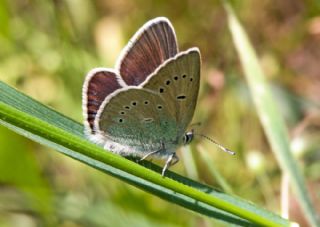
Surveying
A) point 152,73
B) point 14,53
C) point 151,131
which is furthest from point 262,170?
point 14,53

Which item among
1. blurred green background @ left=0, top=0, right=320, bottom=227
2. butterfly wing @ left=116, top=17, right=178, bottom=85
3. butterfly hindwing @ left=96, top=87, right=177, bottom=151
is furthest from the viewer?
blurred green background @ left=0, top=0, right=320, bottom=227

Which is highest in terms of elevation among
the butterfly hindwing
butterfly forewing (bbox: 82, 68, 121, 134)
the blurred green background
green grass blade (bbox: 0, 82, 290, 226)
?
the blurred green background

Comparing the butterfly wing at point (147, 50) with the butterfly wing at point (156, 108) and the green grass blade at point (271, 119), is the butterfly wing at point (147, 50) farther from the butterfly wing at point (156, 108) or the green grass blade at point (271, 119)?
the green grass blade at point (271, 119)

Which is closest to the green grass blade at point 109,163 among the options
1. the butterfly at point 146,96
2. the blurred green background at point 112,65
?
the butterfly at point 146,96

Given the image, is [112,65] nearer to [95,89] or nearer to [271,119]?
[271,119]

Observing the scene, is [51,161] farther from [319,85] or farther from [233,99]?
[319,85]

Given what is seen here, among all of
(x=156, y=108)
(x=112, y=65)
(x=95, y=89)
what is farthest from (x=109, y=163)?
(x=112, y=65)

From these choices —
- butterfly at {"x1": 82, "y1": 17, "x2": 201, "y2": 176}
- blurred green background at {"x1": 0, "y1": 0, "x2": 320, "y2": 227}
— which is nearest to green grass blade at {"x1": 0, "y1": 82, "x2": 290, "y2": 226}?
butterfly at {"x1": 82, "y1": 17, "x2": 201, "y2": 176}

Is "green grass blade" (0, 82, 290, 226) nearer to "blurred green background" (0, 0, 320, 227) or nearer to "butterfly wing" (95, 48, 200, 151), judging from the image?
"butterfly wing" (95, 48, 200, 151)
